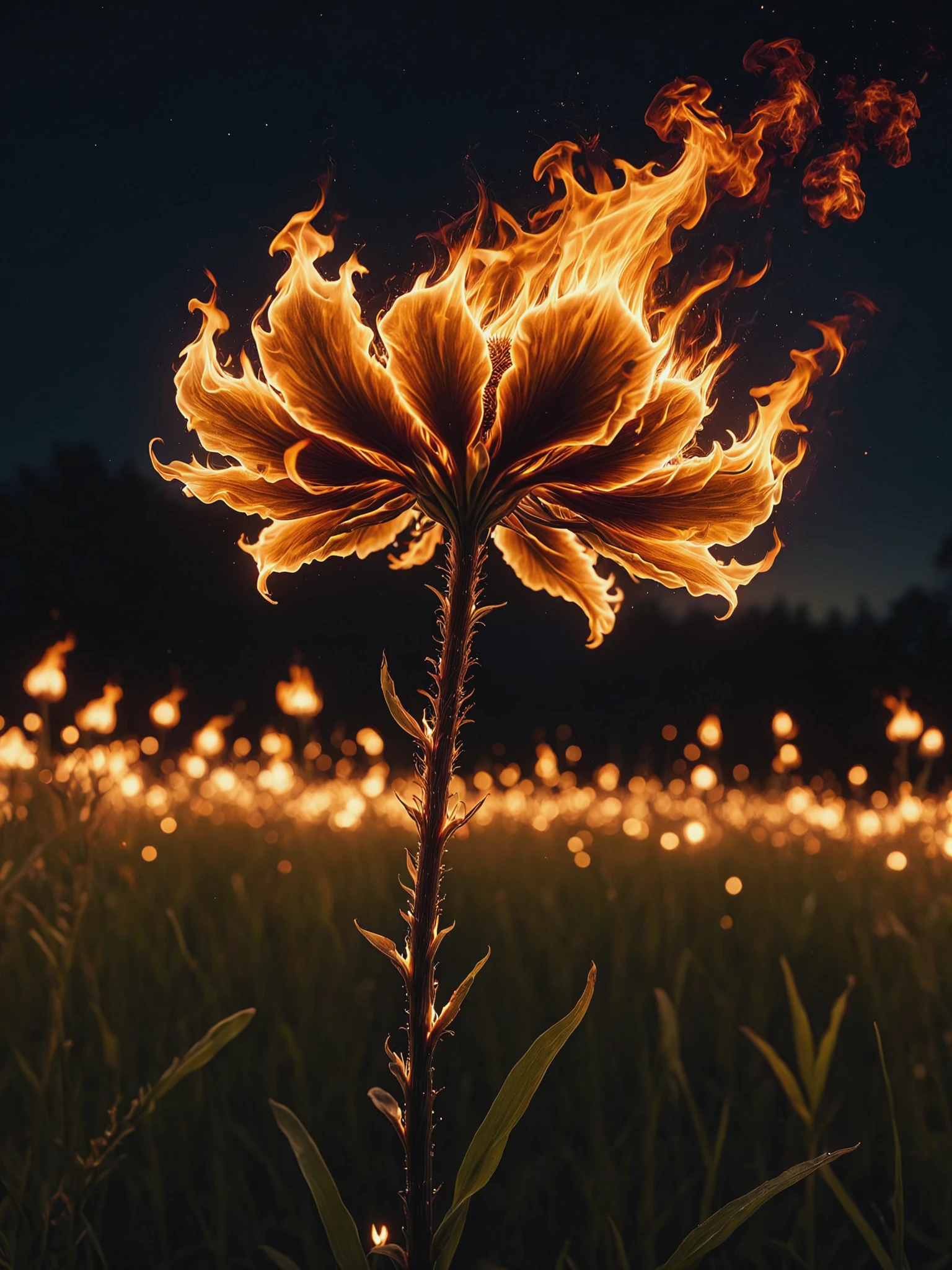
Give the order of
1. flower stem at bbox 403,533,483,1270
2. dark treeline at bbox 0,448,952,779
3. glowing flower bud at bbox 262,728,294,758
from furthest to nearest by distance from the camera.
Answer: dark treeline at bbox 0,448,952,779 < glowing flower bud at bbox 262,728,294,758 < flower stem at bbox 403,533,483,1270

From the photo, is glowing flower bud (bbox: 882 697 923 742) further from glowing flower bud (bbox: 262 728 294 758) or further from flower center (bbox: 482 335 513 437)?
glowing flower bud (bbox: 262 728 294 758)

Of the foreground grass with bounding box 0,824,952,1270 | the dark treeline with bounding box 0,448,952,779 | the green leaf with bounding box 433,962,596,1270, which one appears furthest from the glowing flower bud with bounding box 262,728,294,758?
the dark treeline with bounding box 0,448,952,779

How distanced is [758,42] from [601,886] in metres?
4.29

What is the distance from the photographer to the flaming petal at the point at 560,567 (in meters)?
1.33

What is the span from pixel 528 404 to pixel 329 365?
0.22 m

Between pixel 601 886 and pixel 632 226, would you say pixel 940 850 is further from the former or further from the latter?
pixel 632 226

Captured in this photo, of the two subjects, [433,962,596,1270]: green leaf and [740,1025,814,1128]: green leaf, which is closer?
[433,962,596,1270]: green leaf

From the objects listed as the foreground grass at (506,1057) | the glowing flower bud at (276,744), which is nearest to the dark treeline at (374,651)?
the glowing flower bud at (276,744)

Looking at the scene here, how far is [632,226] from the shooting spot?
114cm

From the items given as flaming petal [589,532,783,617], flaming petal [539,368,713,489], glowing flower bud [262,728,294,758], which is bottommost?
flaming petal [589,532,783,617]

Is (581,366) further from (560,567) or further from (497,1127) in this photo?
(497,1127)

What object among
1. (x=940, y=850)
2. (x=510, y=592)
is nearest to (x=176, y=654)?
(x=510, y=592)

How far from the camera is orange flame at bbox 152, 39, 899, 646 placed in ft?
3.34

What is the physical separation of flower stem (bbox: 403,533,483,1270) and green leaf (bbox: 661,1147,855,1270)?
28 centimetres
